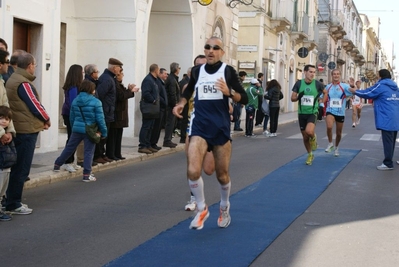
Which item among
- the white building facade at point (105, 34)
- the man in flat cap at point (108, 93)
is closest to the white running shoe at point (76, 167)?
the man in flat cap at point (108, 93)

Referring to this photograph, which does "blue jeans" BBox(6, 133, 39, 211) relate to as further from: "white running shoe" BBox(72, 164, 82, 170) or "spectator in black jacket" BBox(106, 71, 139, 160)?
"spectator in black jacket" BBox(106, 71, 139, 160)

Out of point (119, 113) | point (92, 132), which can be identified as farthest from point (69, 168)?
point (119, 113)

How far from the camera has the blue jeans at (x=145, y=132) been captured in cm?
1457

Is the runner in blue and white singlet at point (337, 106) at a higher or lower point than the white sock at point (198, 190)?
higher

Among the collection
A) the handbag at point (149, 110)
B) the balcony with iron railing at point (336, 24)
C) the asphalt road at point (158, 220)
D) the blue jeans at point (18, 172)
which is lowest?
the asphalt road at point (158, 220)

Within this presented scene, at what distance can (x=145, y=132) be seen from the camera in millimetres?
14664

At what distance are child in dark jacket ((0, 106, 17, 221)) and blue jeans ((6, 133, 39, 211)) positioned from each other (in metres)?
0.32

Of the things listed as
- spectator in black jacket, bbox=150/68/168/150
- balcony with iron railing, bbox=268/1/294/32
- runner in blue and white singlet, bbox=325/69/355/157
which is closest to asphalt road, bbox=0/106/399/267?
runner in blue and white singlet, bbox=325/69/355/157

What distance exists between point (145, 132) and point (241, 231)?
7.71 meters

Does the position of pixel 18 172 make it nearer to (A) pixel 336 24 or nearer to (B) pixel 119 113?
(B) pixel 119 113

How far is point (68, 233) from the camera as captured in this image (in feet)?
23.3

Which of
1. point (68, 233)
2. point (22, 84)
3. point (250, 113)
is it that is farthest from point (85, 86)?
point (250, 113)

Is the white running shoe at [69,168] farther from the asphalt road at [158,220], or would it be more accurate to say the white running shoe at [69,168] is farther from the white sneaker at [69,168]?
the asphalt road at [158,220]

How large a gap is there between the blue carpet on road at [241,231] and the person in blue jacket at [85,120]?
2.54 m
